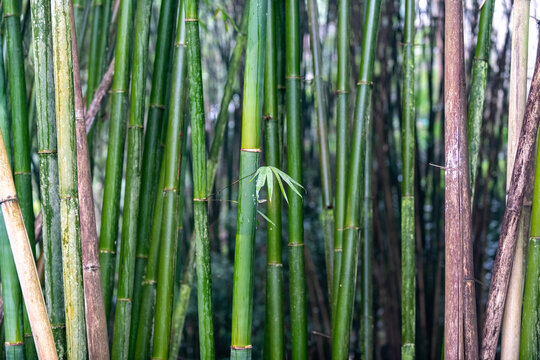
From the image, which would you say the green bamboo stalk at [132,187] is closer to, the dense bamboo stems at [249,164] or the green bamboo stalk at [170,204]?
the green bamboo stalk at [170,204]

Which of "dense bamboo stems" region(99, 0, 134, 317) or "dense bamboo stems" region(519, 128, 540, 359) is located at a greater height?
"dense bamboo stems" region(99, 0, 134, 317)

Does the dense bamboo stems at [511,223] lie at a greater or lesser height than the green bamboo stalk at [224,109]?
lesser

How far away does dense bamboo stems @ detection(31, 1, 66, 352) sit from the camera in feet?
2.93

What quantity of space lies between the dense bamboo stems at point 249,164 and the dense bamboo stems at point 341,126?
0.29 metres

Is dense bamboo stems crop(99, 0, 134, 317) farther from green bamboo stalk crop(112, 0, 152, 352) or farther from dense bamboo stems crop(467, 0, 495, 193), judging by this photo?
dense bamboo stems crop(467, 0, 495, 193)

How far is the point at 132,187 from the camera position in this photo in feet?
3.54

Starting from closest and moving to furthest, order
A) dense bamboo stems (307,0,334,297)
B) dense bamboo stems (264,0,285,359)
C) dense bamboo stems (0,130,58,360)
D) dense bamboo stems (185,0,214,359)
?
dense bamboo stems (0,130,58,360)
dense bamboo stems (185,0,214,359)
dense bamboo stems (264,0,285,359)
dense bamboo stems (307,0,334,297)

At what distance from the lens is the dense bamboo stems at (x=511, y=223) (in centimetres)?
91

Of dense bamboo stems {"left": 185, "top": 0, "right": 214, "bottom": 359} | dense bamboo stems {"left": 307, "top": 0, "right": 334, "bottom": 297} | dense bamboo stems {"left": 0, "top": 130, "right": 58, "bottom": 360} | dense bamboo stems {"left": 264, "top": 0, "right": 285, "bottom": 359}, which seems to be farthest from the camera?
dense bamboo stems {"left": 307, "top": 0, "right": 334, "bottom": 297}

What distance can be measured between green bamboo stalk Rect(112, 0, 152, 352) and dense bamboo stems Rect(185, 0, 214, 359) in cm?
17

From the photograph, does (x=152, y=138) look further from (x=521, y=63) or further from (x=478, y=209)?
(x=478, y=209)

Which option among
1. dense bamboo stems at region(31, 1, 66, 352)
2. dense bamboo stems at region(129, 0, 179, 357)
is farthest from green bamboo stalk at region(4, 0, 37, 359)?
dense bamboo stems at region(129, 0, 179, 357)

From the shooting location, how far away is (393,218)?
215cm

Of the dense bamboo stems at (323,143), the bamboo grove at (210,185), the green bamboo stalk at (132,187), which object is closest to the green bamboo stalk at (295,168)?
the bamboo grove at (210,185)
